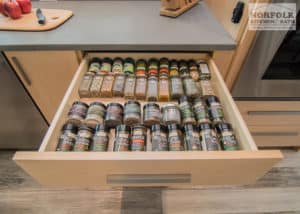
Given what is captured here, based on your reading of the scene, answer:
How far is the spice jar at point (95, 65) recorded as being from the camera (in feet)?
2.55

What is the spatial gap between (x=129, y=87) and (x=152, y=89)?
3.4 inches

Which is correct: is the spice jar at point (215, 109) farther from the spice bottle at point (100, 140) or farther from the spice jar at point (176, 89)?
the spice bottle at point (100, 140)

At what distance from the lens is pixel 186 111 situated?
0.64 meters

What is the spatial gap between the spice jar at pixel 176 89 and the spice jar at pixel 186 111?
0.10 ft

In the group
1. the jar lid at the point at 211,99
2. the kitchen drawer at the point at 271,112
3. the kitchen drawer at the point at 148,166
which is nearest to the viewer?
the kitchen drawer at the point at 148,166

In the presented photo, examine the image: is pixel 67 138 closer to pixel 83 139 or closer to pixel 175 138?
pixel 83 139

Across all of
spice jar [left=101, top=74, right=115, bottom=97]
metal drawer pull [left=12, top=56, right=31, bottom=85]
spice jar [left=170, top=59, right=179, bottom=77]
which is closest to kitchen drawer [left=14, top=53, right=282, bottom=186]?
spice jar [left=101, top=74, right=115, bottom=97]

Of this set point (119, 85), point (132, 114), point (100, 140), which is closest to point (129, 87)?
point (119, 85)

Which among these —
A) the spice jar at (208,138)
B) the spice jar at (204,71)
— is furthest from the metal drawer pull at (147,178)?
the spice jar at (204,71)

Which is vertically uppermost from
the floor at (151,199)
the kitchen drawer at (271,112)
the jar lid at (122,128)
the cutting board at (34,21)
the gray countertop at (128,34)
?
the cutting board at (34,21)

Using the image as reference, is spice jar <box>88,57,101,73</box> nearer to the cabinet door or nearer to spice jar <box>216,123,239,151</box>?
the cabinet door

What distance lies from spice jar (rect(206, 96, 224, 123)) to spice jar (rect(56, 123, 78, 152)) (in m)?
0.45

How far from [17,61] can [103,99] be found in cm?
43

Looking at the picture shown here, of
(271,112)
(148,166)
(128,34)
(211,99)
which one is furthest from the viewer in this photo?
(271,112)
